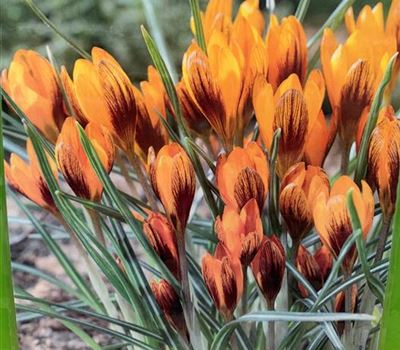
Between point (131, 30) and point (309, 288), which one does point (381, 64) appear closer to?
point (309, 288)

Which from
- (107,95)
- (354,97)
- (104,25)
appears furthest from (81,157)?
(104,25)

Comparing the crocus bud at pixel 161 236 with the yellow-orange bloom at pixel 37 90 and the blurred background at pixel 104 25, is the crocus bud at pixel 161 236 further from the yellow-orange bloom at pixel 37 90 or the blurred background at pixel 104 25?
the blurred background at pixel 104 25

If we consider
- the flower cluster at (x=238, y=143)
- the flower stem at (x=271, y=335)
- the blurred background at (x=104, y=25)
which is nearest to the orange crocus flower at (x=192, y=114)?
the flower cluster at (x=238, y=143)

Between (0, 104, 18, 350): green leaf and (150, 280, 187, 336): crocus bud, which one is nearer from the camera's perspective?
(0, 104, 18, 350): green leaf

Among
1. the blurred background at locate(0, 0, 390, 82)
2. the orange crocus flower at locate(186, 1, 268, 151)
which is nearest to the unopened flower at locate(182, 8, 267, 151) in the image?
the orange crocus flower at locate(186, 1, 268, 151)

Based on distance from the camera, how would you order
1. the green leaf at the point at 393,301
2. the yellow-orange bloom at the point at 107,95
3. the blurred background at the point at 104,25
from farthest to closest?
the blurred background at the point at 104,25
the yellow-orange bloom at the point at 107,95
the green leaf at the point at 393,301

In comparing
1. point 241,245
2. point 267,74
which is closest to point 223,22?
point 267,74

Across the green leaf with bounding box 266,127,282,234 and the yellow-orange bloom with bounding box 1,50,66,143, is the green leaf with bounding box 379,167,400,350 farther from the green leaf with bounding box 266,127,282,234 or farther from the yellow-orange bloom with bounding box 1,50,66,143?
the yellow-orange bloom with bounding box 1,50,66,143
